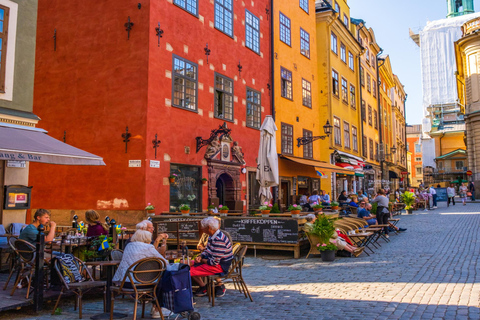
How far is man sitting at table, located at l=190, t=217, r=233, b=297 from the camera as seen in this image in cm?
658

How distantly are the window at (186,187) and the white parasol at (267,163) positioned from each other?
2209mm

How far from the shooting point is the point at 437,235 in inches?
569

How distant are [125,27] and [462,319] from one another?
12.5 meters

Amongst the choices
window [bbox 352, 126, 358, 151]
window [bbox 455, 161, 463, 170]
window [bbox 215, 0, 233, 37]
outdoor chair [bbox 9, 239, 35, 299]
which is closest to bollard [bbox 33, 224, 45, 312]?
outdoor chair [bbox 9, 239, 35, 299]

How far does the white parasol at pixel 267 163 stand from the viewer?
572 inches

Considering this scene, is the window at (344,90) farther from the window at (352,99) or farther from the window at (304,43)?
the window at (304,43)

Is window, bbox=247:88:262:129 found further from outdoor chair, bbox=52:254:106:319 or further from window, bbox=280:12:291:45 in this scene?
outdoor chair, bbox=52:254:106:319

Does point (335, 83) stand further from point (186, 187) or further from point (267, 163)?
point (186, 187)

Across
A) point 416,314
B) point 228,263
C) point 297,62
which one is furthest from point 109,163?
point 297,62

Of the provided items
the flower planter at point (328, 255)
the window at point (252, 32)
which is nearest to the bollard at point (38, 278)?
the flower planter at point (328, 255)

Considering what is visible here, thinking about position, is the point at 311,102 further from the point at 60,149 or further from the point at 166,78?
the point at 60,149

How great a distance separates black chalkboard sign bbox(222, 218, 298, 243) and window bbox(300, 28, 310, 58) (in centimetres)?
1559

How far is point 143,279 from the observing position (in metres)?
5.44

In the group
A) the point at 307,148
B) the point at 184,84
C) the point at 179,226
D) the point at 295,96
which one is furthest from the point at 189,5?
the point at 307,148
